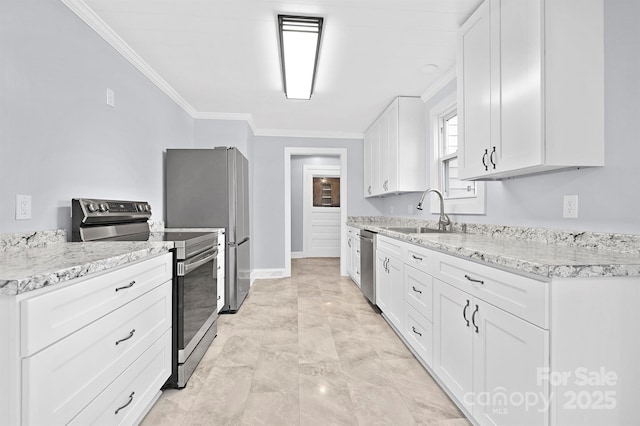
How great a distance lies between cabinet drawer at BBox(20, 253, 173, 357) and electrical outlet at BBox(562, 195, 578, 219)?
7.18 ft

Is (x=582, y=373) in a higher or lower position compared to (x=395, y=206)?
lower

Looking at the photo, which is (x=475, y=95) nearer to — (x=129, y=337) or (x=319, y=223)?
(x=129, y=337)

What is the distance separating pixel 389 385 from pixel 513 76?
1.92 m

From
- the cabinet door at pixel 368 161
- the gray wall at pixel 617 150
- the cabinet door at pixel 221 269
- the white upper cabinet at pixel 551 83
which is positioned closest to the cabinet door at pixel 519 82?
the white upper cabinet at pixel 551 83

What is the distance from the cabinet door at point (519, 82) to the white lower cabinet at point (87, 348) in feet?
6.50

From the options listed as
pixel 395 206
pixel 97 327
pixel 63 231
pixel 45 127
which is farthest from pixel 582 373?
pixel 395 206

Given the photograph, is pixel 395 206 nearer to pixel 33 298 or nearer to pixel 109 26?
pixel 109 26

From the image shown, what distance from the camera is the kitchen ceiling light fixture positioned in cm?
215

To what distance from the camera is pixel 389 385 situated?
6.42 feet

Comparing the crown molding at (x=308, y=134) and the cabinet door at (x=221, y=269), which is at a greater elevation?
the crown molding at (x=308, y=134)

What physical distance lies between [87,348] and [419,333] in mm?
1887

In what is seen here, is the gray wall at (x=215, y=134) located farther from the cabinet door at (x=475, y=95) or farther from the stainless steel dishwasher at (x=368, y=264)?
the cabinet door at (x=475, y=95)

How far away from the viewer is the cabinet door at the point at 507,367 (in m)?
1.10

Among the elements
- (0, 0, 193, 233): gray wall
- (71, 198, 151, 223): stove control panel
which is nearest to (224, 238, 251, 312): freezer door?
(71, 198, 151, 223): stove control panel
